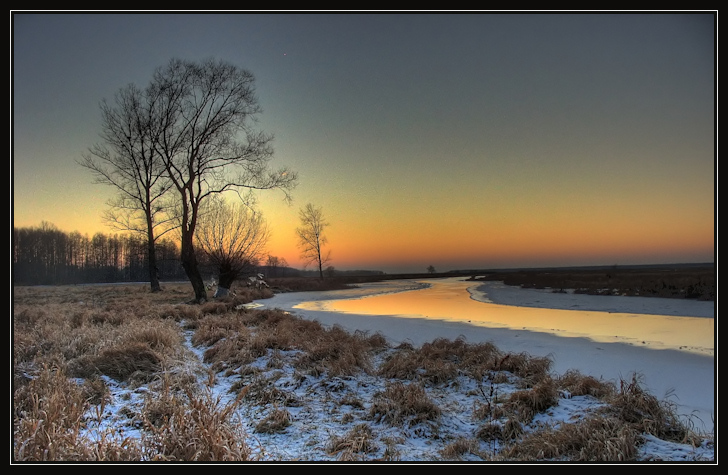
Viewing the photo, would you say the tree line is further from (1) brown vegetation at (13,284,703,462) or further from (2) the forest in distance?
(1) brown vegetation at (13,284,703,462)

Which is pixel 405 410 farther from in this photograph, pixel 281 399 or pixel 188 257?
pixel 188 257

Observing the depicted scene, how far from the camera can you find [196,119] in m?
17.1

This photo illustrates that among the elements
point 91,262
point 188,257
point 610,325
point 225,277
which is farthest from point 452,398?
point 91,262

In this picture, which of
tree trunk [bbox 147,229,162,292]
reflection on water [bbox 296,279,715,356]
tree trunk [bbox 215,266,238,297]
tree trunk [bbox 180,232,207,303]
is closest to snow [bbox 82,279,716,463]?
reflection on water [bbox 296,279,715,356]

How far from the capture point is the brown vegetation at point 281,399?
11.6 ft

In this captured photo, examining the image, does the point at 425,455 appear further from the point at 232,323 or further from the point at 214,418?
the point at 232,323

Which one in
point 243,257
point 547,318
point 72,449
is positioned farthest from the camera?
point 243,257

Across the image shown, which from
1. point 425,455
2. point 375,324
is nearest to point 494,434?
point 425,455

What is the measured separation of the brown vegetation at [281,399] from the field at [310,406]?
0.07ft

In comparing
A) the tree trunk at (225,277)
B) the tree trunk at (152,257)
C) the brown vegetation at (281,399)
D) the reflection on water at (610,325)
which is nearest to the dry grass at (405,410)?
the brown vegetation at (281,399)

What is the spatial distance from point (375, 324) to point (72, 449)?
35.7ft

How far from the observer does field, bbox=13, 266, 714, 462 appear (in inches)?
142

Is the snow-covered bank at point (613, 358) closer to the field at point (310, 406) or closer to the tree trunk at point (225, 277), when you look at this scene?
the field at point (310, 406)

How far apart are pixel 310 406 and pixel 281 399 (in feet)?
1.55
